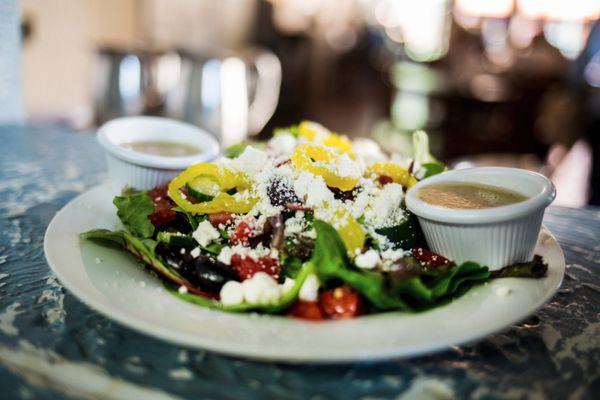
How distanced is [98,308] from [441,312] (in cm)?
66

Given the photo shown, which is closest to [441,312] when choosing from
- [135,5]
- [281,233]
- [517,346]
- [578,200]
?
[517,346]

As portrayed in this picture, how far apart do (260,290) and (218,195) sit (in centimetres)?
48

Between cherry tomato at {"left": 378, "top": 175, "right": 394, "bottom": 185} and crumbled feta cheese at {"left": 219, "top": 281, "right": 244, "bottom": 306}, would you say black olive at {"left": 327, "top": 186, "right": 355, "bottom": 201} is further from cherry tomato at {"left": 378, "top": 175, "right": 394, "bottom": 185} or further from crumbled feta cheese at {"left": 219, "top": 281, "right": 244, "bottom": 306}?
crumbled feta cheese at {"left": 219, "top": 281, "right": 244, "bottom": 306}

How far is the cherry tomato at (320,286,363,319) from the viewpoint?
1220 mm

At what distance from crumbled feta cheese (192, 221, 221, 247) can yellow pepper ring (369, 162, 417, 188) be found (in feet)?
1.85

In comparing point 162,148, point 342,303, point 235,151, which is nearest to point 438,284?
point 342,303

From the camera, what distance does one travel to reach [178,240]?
1522mm

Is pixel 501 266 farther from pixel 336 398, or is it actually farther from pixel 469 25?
pixel 469 25

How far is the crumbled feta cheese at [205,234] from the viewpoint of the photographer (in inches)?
59.8

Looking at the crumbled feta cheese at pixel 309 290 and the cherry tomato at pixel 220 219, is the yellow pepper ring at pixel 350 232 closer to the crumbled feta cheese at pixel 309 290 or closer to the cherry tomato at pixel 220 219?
the crumbled feta cheese at pixel 309 290

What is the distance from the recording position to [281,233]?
1.45 metres

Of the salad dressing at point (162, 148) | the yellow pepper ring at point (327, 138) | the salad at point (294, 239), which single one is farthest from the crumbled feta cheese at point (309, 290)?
the salad dressing at point (162, 148)

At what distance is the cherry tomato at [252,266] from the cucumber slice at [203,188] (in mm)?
336

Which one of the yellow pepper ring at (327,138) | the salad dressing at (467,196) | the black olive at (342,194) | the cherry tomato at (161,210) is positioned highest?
the salad dressing at (467,196)
